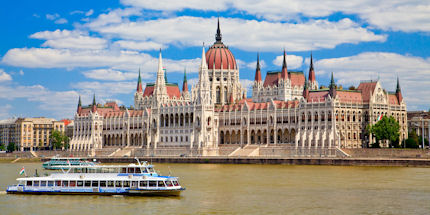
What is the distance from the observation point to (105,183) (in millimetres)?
63594

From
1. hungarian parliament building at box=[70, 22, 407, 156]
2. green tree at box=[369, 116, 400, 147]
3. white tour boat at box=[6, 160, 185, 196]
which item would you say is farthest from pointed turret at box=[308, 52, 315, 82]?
white tour boat at box=[6, 160, 185, 196]

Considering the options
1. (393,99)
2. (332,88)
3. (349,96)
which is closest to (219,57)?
(332,88)

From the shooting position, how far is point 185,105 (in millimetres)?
152375

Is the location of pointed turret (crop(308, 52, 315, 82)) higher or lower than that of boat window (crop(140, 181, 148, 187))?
higher

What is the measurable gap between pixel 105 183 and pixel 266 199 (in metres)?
15.4

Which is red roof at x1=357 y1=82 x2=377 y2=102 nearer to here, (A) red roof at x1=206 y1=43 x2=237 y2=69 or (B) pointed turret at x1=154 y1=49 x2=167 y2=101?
(A) red roof at x1=206 y1=43 x2=237 y2=69

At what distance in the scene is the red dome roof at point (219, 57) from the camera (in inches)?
6545

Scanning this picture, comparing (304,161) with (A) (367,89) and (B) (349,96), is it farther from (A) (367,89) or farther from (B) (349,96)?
(A) (367,89)

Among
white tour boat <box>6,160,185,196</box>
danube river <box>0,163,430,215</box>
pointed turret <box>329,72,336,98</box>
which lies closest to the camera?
danube river <box>0,163,430,215</box>

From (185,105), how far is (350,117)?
40978 mm

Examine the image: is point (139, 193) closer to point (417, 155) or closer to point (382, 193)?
point (382, 193)

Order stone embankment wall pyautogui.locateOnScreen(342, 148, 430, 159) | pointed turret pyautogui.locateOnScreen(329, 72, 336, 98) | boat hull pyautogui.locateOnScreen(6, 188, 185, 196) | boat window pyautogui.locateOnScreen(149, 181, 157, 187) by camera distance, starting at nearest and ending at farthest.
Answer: boat hull pyautogui.locateOnScreen(6, 188, 185, 196), boat window pyautogui.locateOnScreen(149, 181, 157, 187), stone embankment wall pyautogui.locateOnScreen(342, 148, 430, 159), pointed turret pyautogui.locateOnScreen(329, 72, 336, 98)

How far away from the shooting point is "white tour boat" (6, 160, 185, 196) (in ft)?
204

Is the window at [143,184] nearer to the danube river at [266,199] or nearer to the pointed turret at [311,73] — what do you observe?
the danube river at [266,199]
